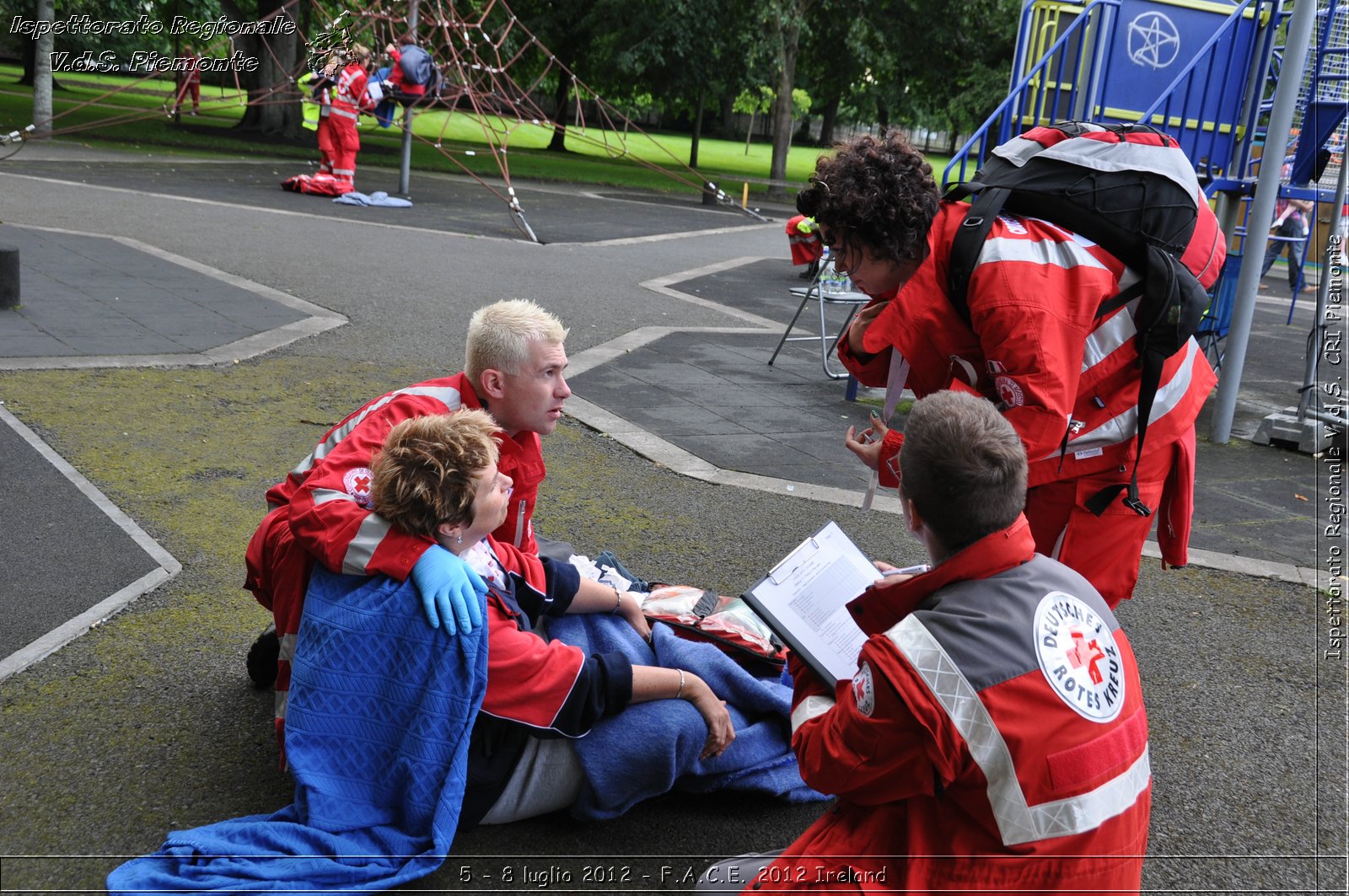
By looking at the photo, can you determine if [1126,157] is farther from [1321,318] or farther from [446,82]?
[446,82]

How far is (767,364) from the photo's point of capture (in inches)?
333

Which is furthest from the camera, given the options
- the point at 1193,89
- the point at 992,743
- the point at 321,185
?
the point at 321,185

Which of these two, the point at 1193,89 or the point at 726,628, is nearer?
the point at 726,628

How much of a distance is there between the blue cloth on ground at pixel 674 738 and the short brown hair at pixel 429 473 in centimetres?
64

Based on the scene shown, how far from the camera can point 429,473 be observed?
2.52m

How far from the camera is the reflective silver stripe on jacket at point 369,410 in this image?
301cm

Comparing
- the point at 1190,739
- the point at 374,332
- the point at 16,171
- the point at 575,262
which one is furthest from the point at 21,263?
the point at 1190,739

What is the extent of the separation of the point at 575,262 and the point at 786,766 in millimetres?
9879

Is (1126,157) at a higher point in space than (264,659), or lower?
higher

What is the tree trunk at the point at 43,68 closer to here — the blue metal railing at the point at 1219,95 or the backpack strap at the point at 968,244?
the blue metal railing at the point at 1219,95

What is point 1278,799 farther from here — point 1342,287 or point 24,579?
point 1342,287

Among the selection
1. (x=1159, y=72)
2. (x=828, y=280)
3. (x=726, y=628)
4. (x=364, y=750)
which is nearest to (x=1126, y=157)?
(x=726, y=628)

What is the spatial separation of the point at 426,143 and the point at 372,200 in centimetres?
1078

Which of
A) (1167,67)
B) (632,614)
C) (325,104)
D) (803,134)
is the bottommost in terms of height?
(632,614)
